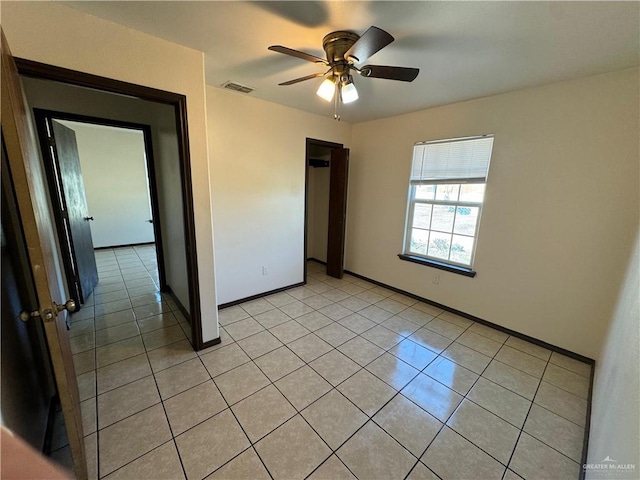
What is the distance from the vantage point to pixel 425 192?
3.24 metres

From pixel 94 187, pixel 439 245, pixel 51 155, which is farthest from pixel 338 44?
pixel 94 187

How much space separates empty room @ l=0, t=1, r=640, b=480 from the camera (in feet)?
4.43

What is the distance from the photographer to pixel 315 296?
3506 millimetres

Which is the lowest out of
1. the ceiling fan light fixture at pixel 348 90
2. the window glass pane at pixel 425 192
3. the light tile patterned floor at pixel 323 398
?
the light tile patterned floor at pixel 323 398

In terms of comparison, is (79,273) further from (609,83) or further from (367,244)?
(609,83)

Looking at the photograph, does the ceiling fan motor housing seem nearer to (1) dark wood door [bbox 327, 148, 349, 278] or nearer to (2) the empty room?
(2) the empty room

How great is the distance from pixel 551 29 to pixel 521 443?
2455mm

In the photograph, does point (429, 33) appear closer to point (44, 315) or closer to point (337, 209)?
point (44, 315)

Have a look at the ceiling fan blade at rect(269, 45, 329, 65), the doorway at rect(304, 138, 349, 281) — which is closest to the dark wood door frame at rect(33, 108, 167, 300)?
the doorway at rect(304, 138, 349, 281)

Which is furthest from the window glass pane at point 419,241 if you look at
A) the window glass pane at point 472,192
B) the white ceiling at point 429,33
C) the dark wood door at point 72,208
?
the dark wood door at point 72,208

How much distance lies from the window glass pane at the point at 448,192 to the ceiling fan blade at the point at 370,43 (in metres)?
2.03

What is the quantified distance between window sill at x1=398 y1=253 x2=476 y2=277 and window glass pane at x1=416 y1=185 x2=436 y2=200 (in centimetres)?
80

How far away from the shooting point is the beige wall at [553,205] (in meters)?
2.00

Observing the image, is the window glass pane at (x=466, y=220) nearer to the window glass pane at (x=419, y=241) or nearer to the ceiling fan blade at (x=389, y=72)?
the window glass pane at (x=419, y=241)
